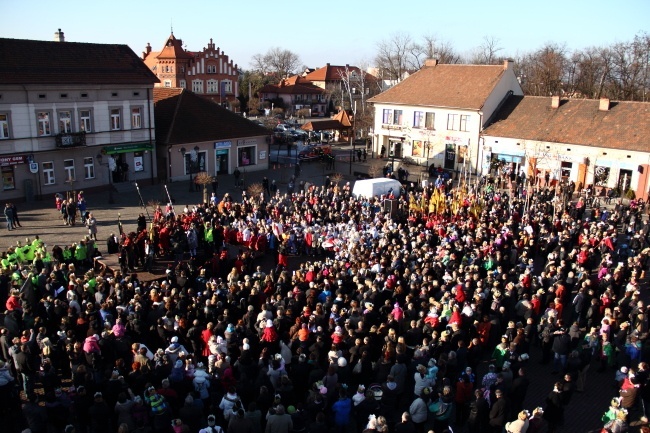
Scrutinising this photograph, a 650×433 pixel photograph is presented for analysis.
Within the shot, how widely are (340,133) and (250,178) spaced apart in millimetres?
19466

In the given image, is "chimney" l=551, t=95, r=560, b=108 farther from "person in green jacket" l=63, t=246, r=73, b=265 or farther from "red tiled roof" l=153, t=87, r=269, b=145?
"person in green jacket" l=63, t=246, r=73, b=265

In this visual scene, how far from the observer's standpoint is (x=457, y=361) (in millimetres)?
10664

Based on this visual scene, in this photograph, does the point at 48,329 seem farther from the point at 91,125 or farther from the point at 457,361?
the point at 91,125

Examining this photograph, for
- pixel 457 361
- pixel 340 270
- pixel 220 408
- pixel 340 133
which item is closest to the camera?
pixel 220 408

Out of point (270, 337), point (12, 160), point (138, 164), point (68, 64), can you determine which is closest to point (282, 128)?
point (138, 164)

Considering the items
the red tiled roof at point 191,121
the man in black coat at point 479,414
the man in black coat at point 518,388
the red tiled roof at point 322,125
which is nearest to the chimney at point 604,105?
the red tiled roof at point 191,121

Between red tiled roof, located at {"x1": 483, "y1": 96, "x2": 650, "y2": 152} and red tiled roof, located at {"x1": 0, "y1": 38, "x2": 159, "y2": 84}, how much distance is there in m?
22.4

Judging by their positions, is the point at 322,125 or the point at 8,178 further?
the point at 322,125

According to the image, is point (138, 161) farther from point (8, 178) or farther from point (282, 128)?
point (282, 128)

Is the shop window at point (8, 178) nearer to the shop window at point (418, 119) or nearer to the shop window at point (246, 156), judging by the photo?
the shop window at point (246, 156)

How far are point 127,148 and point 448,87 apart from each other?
73.2ft

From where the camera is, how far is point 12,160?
2667cm

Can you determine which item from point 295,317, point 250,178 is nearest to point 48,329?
point 295,317

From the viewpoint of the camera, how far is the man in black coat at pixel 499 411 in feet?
29.9
